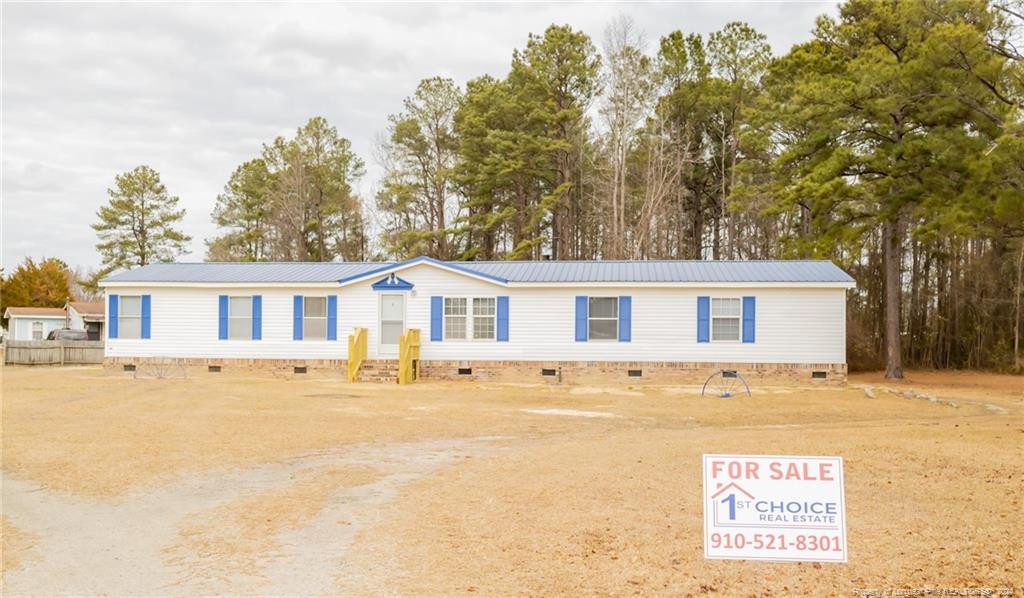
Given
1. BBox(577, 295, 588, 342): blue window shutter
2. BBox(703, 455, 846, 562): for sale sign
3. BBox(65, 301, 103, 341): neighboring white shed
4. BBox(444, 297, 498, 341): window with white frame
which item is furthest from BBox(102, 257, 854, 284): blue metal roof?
BBox(65, 301, 103, 341): neighboring white shed

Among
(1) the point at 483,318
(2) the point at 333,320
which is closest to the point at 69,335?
(2) the point at 333,320

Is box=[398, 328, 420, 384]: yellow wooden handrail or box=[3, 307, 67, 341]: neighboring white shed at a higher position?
box=[3, 307, 67, 341]: neighboring white shed

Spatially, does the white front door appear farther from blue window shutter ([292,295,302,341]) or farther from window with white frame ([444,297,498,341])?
blue window shutter ([292,295,302,341])

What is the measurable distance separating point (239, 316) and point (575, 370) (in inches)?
403

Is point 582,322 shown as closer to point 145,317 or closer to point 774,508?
point 145,317

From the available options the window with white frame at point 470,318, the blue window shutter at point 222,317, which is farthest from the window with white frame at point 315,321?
the window with white frame at point 470,318

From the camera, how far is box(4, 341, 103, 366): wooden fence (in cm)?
2959

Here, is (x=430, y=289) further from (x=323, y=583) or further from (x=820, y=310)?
(x=323, y=583)

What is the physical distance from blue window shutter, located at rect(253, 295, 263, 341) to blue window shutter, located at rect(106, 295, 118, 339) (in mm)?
4497

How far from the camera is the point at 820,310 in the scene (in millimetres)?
21984

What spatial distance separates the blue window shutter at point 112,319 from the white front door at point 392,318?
843cm

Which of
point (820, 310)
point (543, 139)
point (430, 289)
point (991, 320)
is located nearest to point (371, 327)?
point (430, 289)

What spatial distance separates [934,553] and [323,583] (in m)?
4.56

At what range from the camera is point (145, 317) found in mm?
24500
